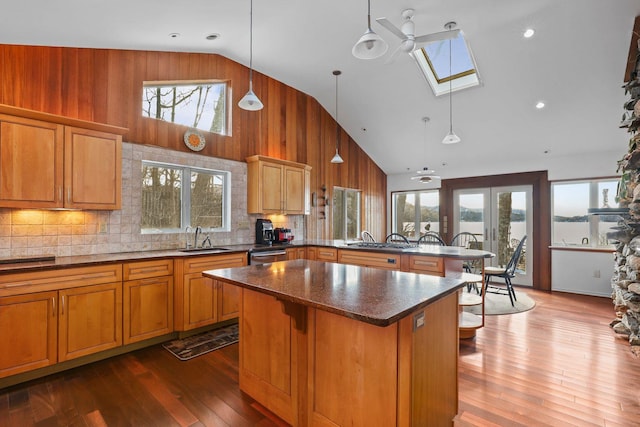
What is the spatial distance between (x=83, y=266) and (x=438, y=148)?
5.87 m

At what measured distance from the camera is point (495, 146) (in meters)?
5.71

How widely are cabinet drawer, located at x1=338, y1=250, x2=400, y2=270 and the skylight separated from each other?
9.09 ft

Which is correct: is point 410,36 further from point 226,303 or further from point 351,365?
point 226,303

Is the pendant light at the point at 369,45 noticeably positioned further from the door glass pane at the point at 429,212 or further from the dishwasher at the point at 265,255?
the door glass pane at the point at 429,212

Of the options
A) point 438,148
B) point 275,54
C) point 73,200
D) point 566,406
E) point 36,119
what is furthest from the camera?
point 438,148

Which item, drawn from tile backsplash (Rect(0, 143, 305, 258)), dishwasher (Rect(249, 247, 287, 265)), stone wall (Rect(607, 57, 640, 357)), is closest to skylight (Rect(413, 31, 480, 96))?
stone wall (Rect(607, 57, 640, 357))

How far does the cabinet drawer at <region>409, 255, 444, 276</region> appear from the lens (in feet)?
10.8

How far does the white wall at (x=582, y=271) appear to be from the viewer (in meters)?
5.16

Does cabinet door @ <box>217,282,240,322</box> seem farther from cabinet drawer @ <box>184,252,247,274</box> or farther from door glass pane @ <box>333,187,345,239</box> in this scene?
door glass pane @ <box>333,187,345,239</box>

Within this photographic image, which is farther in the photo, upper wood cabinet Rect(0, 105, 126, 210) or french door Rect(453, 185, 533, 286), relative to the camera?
french door Rect(453, 185, 533, 286)

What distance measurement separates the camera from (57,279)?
2.56 metres

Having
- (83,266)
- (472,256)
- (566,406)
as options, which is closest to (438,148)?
(472,256)

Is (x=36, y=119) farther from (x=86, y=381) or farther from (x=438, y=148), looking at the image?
(x=438, y=148)

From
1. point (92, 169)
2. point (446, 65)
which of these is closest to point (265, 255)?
point (92, 169)
